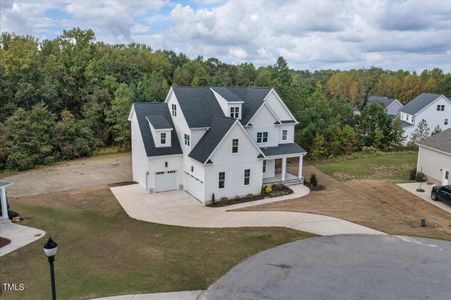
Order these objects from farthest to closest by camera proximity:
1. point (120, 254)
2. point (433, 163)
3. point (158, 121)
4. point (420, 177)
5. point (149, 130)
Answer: point (420, 177)
point (433, 163)
point (149, 130)
point (158, 121)
point (120, 254)

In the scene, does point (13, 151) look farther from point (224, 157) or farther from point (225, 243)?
point (225, 243)

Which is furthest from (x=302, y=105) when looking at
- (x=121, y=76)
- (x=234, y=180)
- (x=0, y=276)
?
(x=0, y=276)

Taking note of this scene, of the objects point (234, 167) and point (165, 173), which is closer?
point (234, 167)

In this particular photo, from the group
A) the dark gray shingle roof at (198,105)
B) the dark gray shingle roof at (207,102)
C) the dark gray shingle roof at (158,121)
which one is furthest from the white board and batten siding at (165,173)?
the dark gray shingle roof at (207,102)

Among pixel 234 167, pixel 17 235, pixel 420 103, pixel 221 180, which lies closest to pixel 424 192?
pixel 234 167

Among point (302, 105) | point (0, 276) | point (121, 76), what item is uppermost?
point (121, 76)

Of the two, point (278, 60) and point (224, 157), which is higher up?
point (278, 60)

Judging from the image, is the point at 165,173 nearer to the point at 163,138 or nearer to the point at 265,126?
the point at 163,138
